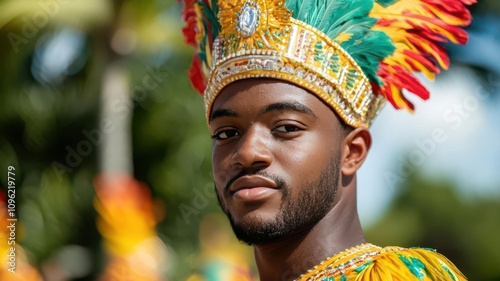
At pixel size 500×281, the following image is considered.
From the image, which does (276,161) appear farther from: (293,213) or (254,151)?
(293,213)

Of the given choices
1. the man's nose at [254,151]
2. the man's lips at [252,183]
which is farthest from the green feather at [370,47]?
the man's lips at [252,183]

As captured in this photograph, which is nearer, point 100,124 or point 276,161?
point 276,161

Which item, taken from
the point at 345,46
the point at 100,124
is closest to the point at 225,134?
the point at 345,46

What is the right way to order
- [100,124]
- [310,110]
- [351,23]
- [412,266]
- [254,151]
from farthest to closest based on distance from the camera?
[100,124], [351,23], [310,110], [254,151], [412,266]

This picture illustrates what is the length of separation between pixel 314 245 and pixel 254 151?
51cm

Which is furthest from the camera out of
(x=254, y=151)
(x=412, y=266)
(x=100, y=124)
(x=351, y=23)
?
(x=100, y=124)

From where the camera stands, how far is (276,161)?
385 cm

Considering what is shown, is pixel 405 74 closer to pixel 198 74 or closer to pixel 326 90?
pixel 326 90

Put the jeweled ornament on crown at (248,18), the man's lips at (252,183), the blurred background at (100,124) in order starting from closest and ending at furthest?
1. the man's lips at (252,183)
2. the jeweled ornament on crown at (248,18)
3. the blurred background at (100,124)

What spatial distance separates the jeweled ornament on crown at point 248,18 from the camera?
4.12m

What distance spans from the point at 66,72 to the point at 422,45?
450 inches

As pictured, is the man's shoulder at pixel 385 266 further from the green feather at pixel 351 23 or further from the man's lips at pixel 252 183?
the green feather at pixel 351 23

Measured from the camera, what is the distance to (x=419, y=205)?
Answer: 23703mm

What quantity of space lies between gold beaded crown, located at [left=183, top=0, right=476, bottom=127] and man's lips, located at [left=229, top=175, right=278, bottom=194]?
454mm
